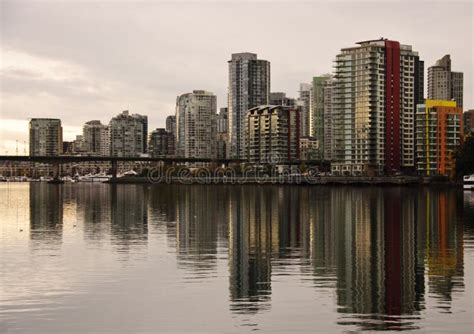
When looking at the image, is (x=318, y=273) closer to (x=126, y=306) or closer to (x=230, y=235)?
(x=126, y=306)

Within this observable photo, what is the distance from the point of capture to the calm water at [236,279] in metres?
26.0

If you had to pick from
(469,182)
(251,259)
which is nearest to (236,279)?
(251,259)

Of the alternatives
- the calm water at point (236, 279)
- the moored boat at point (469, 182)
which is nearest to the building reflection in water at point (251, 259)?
the calm water at point (236, 279)

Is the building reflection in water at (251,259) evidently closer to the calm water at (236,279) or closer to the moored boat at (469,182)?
the calm water at (236,279)

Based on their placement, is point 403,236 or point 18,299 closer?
point 18,299

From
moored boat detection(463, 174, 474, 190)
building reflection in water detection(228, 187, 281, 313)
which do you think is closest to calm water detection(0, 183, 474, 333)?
building reflection in water detection(228, 187, 281, 313)

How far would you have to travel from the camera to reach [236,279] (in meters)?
34.6

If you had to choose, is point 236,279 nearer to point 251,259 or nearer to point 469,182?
point 251,259

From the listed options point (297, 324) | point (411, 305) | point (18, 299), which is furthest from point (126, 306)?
point (411, 305)

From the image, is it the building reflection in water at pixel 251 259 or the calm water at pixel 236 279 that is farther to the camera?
the building reflection in water at pixel 251 259

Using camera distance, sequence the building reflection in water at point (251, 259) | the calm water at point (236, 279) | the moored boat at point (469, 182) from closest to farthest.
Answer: the calm water at point (236, 279), the building reflection in water at point (251, 259), the moored boat at point (469, 182)

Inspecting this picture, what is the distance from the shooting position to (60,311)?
27.6 meters

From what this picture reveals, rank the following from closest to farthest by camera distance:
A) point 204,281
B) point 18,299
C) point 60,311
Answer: point 60,311 < point 18,299 < point 204,281

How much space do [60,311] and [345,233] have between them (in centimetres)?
3393
